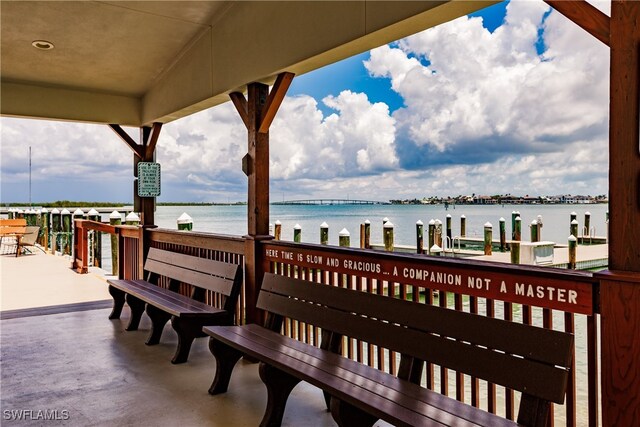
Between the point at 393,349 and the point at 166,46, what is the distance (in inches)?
163

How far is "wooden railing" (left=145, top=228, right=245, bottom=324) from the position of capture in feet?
14.2

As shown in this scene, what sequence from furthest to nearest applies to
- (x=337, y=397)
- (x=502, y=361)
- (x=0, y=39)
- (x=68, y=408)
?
(x=0, y=39) < (x=68, y=408) < (x=337, y=397) < (x=502, y=361)

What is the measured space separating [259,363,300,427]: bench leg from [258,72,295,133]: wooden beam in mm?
1997

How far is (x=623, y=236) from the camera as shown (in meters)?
1.83

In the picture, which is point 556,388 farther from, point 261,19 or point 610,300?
point 261,19

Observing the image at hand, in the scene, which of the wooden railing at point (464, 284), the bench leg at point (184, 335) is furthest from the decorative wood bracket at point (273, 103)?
the bench leg at point (184, 335)

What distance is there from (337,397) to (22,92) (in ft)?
18.6

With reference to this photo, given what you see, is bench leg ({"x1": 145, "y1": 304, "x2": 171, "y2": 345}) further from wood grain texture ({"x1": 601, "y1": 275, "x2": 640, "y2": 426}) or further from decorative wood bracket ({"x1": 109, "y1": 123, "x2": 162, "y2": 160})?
wood grain texture ({"x1": 601, "y1": 275, "x2": 640, "y2": 426})

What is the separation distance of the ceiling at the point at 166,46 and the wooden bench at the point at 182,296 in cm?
163

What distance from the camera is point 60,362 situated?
13.0 feet

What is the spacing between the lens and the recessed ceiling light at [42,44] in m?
4.80

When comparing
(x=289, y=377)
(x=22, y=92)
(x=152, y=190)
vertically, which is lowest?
(x=289, y=377)

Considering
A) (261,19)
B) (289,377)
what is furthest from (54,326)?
(261,19)

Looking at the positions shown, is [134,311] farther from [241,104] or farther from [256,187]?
[241,104]
